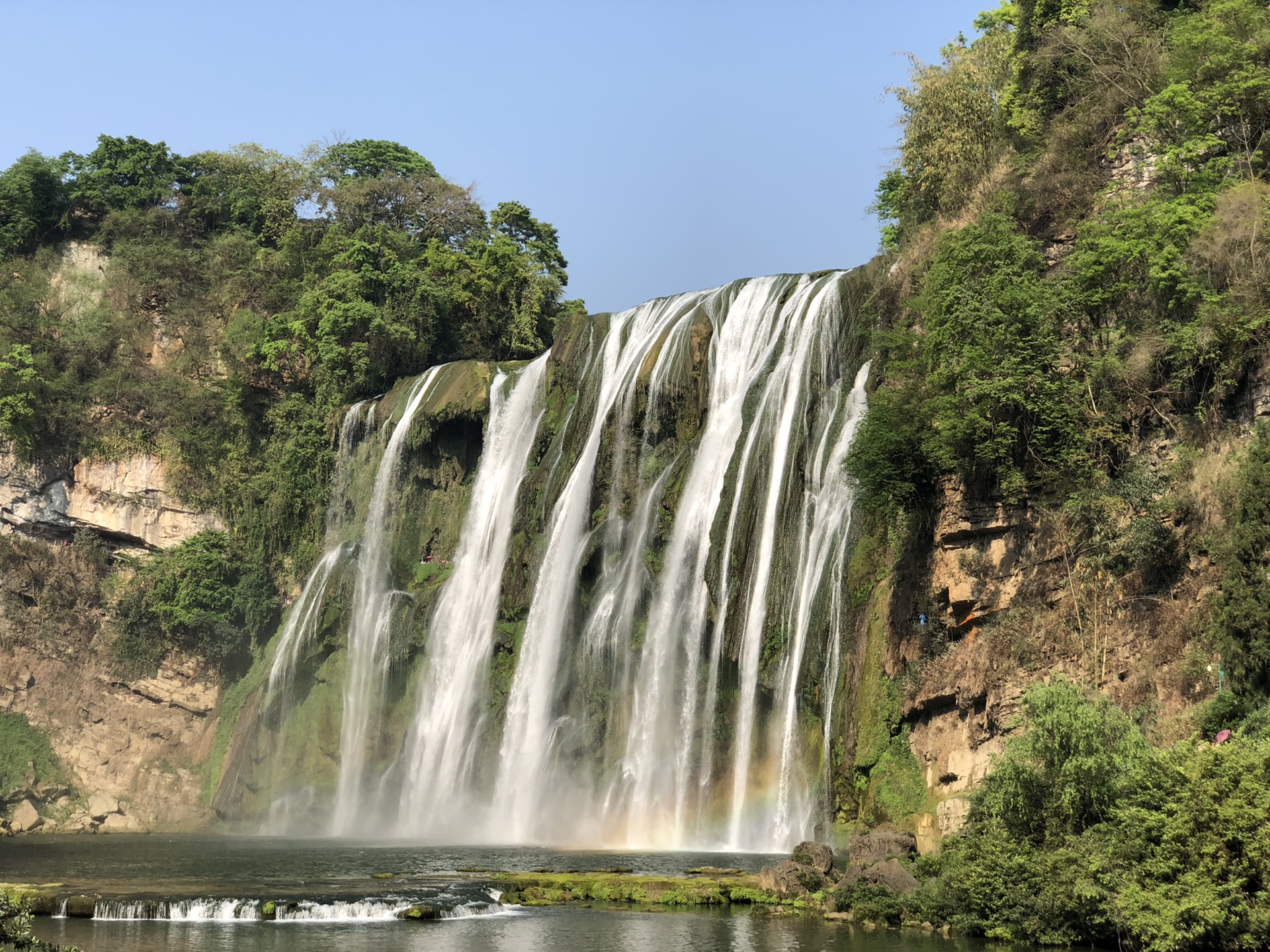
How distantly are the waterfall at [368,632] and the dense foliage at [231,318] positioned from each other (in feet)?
12.9

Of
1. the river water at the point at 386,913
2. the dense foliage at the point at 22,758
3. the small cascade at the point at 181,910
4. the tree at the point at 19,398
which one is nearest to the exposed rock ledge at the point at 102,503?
the tree at the point at 19,398

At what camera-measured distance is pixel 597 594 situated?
121 ft

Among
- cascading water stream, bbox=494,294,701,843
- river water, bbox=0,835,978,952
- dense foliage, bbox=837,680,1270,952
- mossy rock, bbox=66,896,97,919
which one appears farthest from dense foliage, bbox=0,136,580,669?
dense foliage, bbox=837,680,1270,952

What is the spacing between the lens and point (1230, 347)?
24078 millimetres

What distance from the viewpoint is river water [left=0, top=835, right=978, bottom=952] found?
62.0 feet

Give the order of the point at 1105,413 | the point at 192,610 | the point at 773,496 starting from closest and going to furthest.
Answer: the point at 1105,413
the point at 773,496
the point at 192,610

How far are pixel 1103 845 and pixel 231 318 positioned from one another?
45.8 m

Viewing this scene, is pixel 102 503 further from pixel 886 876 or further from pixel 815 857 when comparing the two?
pixel 886 876

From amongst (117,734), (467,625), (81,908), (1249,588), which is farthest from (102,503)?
(1249,588)

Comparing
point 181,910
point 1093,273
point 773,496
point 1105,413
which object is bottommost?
point 181,910

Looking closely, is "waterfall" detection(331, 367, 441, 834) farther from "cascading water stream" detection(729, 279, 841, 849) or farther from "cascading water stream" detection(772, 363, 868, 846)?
"cascading water stream" detection(772, 363, 868, 846)

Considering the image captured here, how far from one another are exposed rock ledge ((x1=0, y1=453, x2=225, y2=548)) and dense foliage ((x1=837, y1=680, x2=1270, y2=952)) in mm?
37048

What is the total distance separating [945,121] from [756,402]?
9254mm

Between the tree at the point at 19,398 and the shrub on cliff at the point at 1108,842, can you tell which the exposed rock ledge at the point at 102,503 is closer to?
the tree at the point at 19,398
